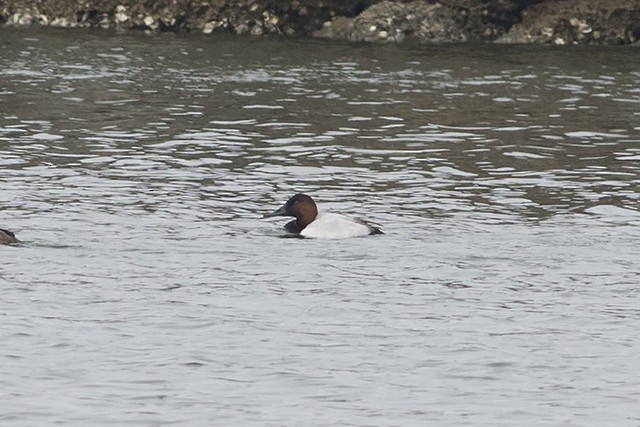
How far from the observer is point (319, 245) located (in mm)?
15320

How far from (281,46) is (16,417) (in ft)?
68.9

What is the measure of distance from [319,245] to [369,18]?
1668 cm

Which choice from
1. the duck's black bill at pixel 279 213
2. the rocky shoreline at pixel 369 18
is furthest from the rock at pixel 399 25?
the duck's black bill at pixel 279 213

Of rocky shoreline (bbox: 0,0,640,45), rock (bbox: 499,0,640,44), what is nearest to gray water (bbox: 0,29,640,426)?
rock (bbox: 499,0,640,44)

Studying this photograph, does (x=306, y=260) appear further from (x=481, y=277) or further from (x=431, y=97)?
(x=431, y=97)

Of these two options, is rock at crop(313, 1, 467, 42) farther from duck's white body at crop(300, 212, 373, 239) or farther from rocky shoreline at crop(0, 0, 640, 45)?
duck's white body at crop(300, 212, 373, 239)

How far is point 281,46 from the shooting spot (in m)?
30.1

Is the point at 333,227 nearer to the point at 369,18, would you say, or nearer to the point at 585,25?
the point at 369,18

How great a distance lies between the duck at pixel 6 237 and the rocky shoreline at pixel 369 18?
1735cm

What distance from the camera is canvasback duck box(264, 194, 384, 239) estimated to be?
1538 cm

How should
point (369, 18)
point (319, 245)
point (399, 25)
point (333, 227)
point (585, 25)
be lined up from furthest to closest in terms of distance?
point (369, 18) → point (399, 25) → point (585, 25) → point (333, 227) → point (319, 245)

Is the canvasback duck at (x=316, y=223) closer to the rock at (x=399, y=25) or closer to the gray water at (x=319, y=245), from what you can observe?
the gray water at (x=319, y=245)

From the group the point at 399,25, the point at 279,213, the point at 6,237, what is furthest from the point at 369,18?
the point at 6,237

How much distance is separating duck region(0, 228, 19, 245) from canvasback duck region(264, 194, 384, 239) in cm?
288
